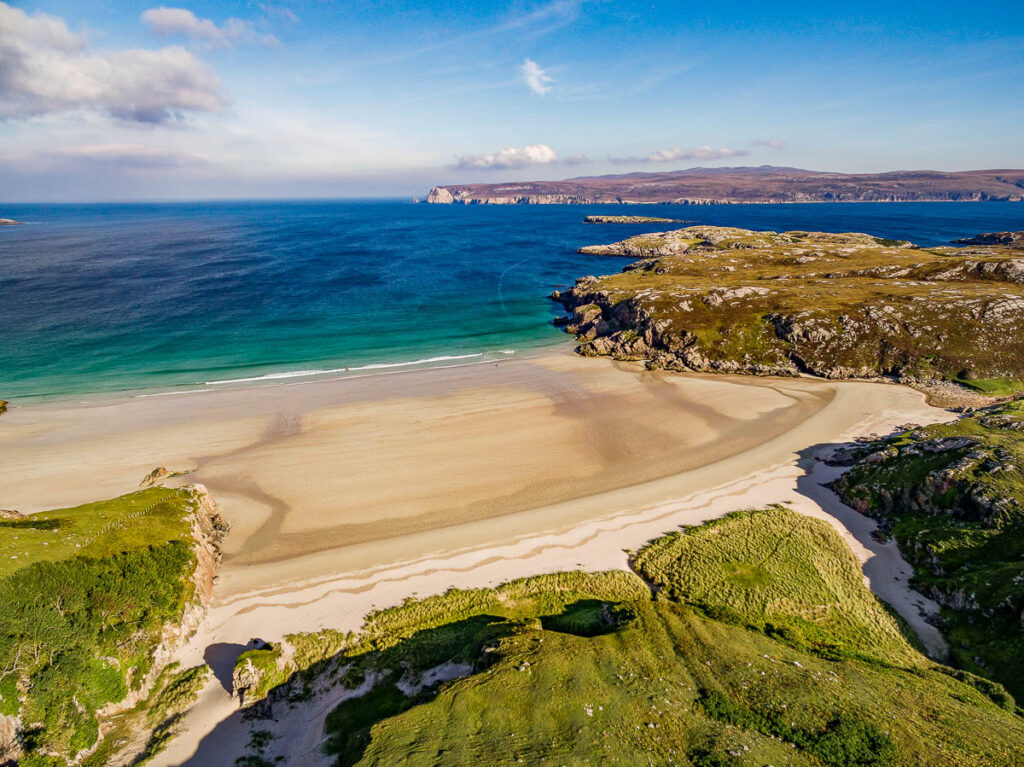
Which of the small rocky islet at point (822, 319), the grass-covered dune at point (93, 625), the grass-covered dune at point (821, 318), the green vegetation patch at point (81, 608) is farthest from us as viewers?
the grass-covered dune at point (821, 318)

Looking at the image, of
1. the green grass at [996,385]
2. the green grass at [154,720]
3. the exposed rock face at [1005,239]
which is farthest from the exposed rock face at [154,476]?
the exposed rock face at [1005,239]

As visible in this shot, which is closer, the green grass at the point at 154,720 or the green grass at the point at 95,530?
the green grass at the point at 154,720

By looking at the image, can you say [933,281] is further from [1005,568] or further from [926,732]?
[926,732]

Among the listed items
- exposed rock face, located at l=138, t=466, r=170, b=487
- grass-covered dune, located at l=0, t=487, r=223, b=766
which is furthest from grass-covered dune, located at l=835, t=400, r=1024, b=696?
exposed rock face, located at l=138, t=466, r=170, b=487

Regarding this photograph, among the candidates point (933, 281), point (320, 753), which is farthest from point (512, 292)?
point (320, 753)

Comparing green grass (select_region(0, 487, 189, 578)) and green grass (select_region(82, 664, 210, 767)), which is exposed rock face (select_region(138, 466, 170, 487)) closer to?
green grass (select_region(0, 487, 189, 578))


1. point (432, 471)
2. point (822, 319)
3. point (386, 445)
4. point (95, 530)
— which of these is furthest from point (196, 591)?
point (822, 319)

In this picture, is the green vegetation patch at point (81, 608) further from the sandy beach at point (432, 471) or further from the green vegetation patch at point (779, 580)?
the green vegetation patch at point (779, 580)
